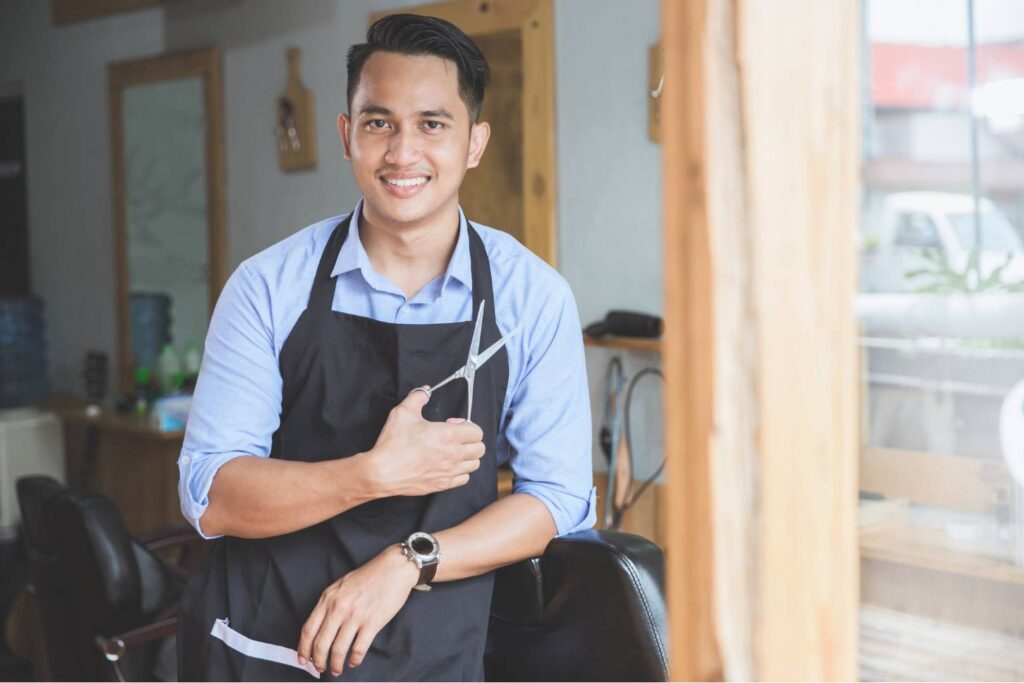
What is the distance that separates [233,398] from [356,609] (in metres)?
0.37

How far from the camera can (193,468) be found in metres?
1.62

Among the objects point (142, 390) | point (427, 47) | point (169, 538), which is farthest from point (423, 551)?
point (142, 390)

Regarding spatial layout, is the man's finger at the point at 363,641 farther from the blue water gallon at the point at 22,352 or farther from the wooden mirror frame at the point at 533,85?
the blue water gallon at the point at 22,352

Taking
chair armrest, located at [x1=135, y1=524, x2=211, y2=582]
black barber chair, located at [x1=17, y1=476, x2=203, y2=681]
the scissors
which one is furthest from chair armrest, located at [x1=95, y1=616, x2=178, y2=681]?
the scissors

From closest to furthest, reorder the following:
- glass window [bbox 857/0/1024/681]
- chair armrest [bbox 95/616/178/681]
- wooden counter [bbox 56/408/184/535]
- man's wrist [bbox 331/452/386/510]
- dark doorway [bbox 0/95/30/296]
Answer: man's wrist [bbox 331/452/386/510]
glass window [bbox 857/0/1024/681]
chair armrest [bbox 95/616/178/681]
wooden counter [bbox 56/408/184/535]
dark doorway [bbox 0/95/30/296]

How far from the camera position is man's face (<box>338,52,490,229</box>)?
160 cm

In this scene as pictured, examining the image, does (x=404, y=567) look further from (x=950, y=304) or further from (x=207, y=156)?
(x=207, y=156)

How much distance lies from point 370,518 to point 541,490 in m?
0.27

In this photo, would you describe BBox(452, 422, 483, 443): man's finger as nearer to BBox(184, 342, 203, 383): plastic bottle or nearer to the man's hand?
the man's hand

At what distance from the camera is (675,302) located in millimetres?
916

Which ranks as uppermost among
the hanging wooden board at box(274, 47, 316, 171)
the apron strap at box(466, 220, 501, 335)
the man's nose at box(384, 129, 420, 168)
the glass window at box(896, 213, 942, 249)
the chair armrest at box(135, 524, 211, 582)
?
the hanging wooden board at box(274, 47, 316, 171)

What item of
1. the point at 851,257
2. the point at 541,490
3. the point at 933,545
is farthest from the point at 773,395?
the point at 933,545

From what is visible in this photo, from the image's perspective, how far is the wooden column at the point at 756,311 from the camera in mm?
891

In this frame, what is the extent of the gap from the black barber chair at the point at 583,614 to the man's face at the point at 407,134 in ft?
2.01
